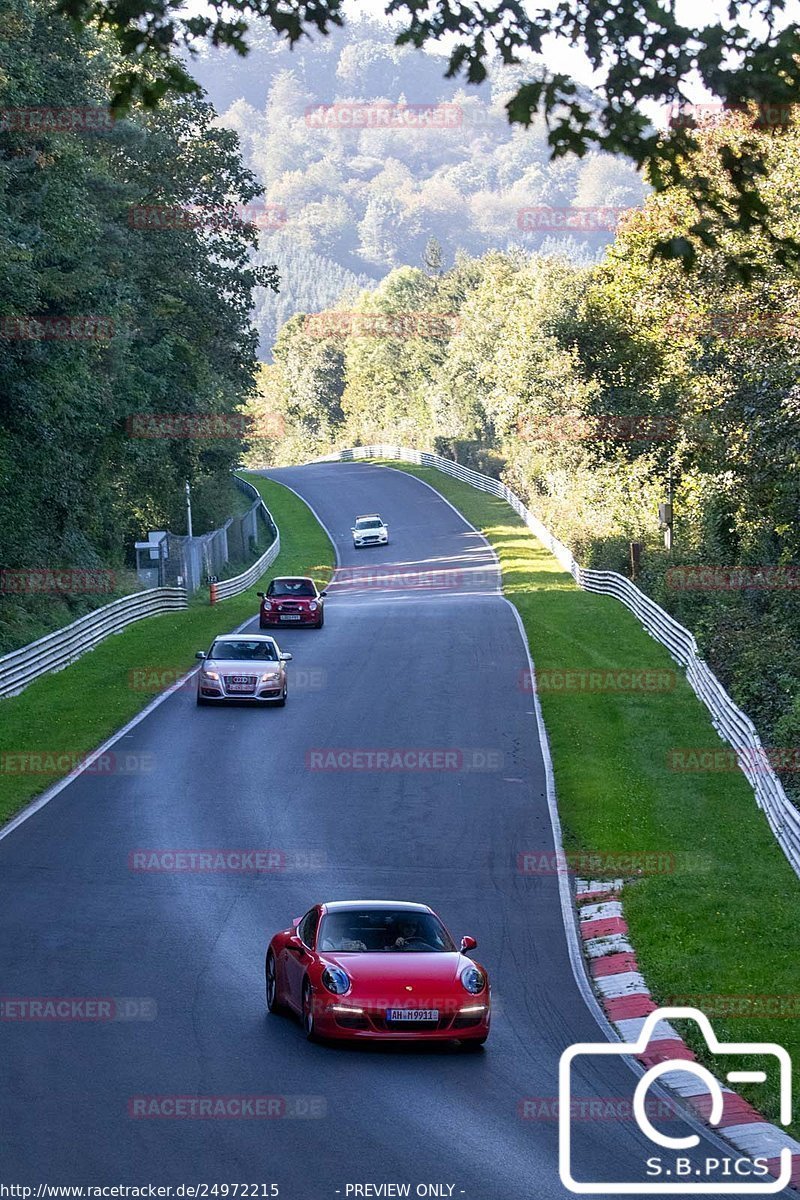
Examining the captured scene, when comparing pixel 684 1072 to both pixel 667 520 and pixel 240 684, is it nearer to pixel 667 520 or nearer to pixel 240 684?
pixel 240 684

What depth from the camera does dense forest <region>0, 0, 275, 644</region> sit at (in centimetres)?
3238

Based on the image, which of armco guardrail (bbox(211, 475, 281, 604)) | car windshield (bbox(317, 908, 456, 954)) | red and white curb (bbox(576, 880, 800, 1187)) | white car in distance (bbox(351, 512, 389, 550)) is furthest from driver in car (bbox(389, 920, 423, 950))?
white car in distance (bbox(351, 512, 389, 550))

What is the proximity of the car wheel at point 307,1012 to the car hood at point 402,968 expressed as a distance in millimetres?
294

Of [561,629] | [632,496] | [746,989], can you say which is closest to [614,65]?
[746,989]

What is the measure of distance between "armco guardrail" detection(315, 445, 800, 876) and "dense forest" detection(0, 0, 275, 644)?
14596 mm

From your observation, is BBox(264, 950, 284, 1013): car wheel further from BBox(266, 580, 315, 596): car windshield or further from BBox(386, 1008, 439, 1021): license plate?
BBox(266, 580, 315, 596): car windshield

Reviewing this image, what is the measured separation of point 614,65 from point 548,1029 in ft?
27.6

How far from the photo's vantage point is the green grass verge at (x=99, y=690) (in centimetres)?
2614

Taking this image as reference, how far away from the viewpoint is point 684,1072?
1230 cm

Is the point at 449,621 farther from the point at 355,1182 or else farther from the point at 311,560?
the point at 355,1182

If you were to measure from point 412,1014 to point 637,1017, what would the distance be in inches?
114

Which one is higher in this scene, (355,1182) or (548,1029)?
(355,1182)

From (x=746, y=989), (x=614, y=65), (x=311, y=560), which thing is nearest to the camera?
(x=614, y=65)

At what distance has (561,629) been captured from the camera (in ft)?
143
